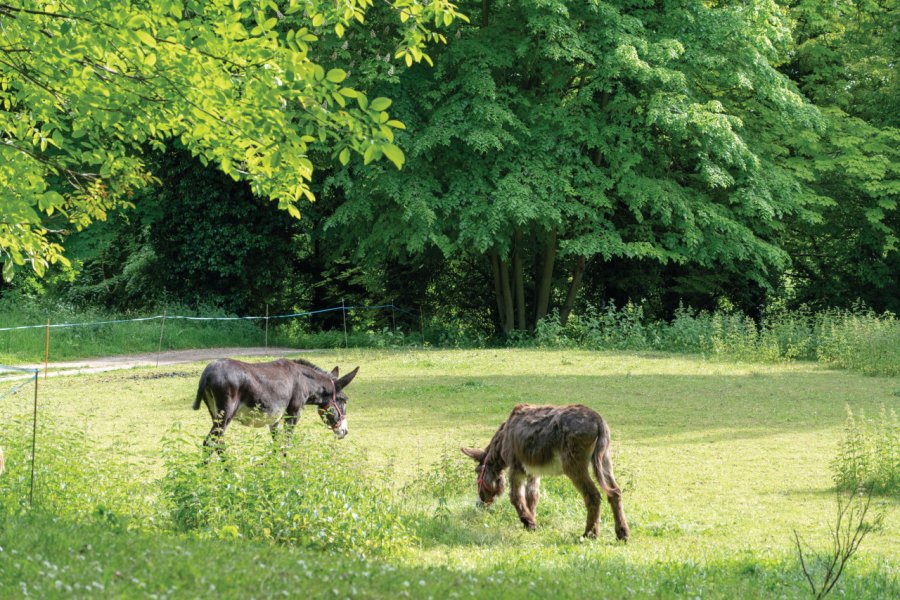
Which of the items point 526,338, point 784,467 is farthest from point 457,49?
point 784,467

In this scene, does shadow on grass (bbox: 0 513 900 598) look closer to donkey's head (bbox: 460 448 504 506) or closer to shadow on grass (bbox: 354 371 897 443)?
donkey's head (bbox: 460 448 504 506)

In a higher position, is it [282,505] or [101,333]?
[101,333]

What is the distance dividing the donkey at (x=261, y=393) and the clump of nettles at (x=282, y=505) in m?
2.52

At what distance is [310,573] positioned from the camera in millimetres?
5574

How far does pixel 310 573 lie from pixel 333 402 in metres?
6.27

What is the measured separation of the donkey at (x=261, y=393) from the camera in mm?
10953

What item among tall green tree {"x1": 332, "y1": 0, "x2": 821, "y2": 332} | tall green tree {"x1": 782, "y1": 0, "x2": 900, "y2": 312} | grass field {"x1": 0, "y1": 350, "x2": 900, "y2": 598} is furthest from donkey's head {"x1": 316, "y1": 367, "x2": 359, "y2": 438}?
tall green tree {"x1": 782, "y1": 0, "x2": 900, "y2": 312}

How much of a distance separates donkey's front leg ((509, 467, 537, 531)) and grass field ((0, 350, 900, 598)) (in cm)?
13

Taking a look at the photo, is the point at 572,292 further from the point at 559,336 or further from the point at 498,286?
the point at 559,336

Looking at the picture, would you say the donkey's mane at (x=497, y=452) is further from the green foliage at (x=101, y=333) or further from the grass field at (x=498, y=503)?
the green foliage at (x=101, y=333)

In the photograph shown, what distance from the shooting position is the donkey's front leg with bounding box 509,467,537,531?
29.3ft

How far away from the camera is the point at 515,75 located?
29.5 m

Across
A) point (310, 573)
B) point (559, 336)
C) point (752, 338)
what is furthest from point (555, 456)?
point (559, 336)

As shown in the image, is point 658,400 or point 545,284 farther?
point 545,284
